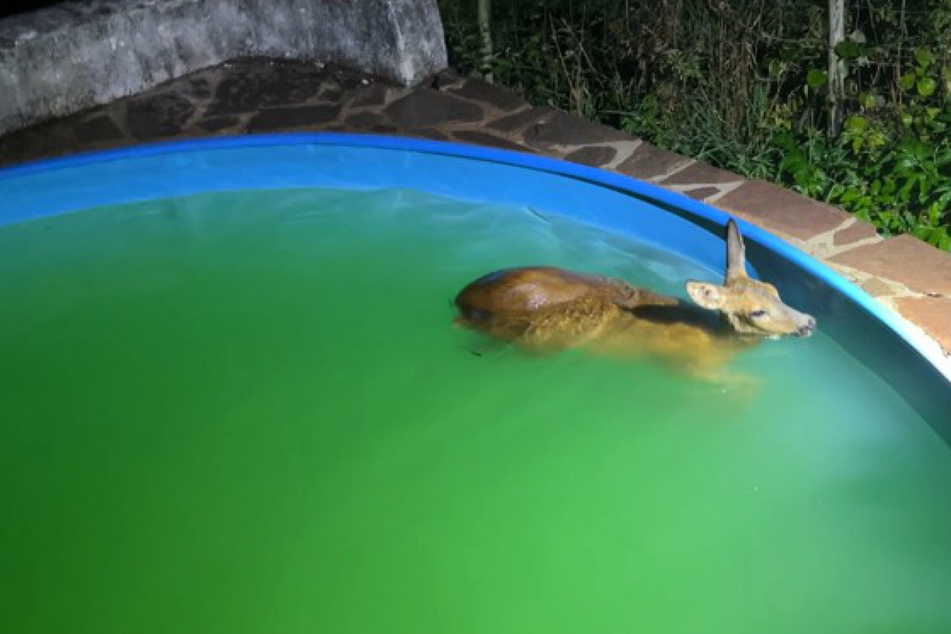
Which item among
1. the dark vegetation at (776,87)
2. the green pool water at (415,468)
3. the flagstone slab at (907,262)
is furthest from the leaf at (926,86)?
the green pool water at (415,468)

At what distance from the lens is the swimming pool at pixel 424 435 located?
12.3 feet

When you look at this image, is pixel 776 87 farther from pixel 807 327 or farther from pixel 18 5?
pixel 18 5

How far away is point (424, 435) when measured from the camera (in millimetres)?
4539

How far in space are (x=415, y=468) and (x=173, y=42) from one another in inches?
174

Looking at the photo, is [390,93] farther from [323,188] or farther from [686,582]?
[686,582]

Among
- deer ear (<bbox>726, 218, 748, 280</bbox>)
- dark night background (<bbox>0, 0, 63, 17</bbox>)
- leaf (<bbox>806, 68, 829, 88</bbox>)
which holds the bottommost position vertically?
deer ear (<bbox>726, 218, 748, 280</bbox>)

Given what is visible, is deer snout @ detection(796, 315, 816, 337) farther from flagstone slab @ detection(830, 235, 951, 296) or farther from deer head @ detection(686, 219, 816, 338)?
flagstone slab @ detection(830, 235, 951, 296)

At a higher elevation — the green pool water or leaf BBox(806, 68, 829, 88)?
leaf BBox(806, 68, 829, 88)

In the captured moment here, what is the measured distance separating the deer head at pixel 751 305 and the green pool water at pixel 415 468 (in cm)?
39

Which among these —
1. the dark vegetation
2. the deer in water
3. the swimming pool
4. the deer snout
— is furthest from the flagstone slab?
the deer snout

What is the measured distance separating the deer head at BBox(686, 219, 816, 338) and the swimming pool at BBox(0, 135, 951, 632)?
0.40m

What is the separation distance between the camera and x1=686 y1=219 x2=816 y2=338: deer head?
4137mm

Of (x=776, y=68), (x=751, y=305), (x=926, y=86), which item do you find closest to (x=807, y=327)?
(x=751, y=305)

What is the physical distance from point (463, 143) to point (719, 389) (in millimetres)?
2566
